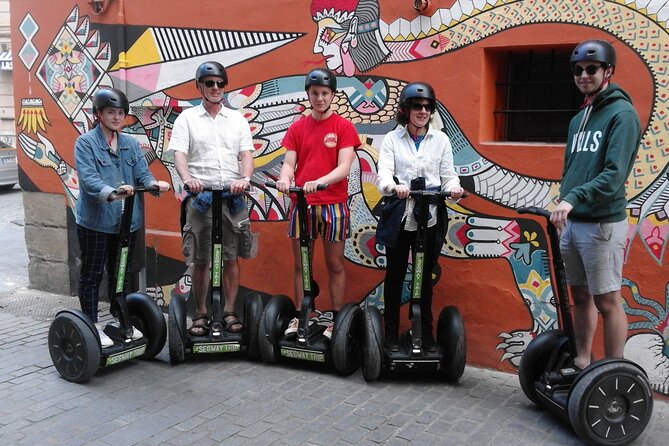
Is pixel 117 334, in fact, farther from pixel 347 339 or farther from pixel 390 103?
pixel 390 103

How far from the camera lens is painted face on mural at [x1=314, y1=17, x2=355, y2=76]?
5441 mm

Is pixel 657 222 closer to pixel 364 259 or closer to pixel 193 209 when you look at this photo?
pixel 364 259

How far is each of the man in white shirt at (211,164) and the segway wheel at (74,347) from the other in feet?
2.57

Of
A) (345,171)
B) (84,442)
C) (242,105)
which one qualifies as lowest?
(84,442)

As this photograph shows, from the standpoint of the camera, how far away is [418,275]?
15.6 feet

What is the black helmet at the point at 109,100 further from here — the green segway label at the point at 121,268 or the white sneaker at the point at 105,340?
the white sneaker at the point at 105,340

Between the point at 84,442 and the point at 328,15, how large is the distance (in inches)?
144

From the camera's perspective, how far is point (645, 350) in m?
4.53

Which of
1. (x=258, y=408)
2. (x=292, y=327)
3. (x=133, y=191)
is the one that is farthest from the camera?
(x=292, y=327)

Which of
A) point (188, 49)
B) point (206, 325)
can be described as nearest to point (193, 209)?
point (206, 325)

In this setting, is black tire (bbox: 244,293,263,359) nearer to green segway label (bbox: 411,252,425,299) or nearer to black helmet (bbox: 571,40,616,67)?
green segway label (bbox: 411,252,425,299)

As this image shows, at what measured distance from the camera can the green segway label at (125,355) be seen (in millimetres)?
4902

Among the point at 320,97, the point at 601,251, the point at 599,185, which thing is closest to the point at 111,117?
the point at 320,97

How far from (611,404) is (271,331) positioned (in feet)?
7.95
